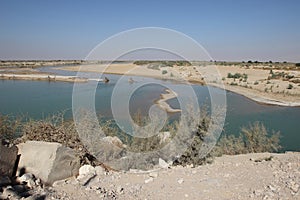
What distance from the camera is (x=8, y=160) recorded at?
5.86m

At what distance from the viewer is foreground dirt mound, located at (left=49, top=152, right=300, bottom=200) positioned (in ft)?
16.9

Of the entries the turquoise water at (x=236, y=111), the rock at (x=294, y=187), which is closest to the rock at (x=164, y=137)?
the rock at (x=294, y=187)

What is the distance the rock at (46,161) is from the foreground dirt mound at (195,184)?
28 centimetres

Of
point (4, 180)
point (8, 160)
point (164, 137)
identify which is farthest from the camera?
point (164, 137)

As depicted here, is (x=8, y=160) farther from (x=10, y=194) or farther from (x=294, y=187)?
(x=294, y=187)

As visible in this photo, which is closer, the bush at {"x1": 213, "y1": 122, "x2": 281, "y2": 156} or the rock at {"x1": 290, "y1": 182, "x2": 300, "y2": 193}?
the rock at {"x1": 290, "y1": 182, "x2": 300, "y2": 193}

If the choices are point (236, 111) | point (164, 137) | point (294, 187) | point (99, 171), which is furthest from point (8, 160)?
point (236, 111)

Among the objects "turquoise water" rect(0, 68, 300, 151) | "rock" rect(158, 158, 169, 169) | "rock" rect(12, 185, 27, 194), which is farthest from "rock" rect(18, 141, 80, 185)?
"turquoise water" rect(0, 68, 300, 151)

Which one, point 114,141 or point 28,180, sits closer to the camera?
point 28,180

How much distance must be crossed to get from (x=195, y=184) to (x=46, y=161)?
9.94 ft

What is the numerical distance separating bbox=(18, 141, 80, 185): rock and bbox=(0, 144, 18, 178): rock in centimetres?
17

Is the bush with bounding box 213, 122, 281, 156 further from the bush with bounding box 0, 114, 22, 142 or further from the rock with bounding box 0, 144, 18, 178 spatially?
the rock with bounding box 0, 144, 18, 178

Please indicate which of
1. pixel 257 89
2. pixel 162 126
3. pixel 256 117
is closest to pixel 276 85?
pixel 257 89

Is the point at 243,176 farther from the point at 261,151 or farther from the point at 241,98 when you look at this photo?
the point at 241,98
